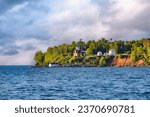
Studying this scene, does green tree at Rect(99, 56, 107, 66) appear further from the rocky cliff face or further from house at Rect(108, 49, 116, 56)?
house at Rect(108, 49, 116, 56)

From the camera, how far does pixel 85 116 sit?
21906 mm

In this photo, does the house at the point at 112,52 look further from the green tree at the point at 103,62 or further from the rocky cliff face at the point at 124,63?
the green tree at the point at 103,62

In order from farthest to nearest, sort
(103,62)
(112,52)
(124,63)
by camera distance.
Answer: (112,52) → (103,62) → (124,63)

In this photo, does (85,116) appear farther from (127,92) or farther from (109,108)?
(127,92)

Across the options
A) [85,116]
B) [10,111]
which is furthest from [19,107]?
[85,116]

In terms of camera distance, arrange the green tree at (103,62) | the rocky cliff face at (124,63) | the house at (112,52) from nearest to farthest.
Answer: the rocky cliff face at (124,63), the green tree at (103,62), the house at (112,52)

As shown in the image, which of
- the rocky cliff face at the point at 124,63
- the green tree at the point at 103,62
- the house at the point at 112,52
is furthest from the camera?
the house at the point at 112,52

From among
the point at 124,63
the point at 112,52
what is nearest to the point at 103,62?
the point at 124,63

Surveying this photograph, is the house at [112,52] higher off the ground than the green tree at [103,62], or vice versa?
the house at [112,52]

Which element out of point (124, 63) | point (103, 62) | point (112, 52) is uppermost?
point (112, 52)

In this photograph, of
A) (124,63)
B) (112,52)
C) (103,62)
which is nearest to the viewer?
(124,63)

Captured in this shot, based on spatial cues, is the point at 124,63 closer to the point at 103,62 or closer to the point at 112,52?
the point at 103,62

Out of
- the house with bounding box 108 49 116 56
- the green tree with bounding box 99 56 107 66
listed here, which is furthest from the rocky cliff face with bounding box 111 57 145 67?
the house with bounding box 108 49 116 56

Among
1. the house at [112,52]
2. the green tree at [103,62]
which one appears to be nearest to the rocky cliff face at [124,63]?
the green tree at [103,62]
